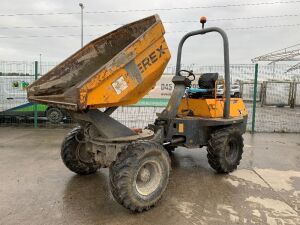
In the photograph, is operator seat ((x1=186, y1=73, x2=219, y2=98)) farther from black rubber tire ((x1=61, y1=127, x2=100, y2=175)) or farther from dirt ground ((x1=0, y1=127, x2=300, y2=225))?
black rubber tire ((x1=61, y1=127, x2=100, y2=175))

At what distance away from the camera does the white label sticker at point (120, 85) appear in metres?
4.08

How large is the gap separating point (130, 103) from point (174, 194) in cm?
152

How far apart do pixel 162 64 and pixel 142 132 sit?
3.80 ft

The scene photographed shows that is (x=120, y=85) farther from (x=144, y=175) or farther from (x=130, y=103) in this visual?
(x=144, y=175)

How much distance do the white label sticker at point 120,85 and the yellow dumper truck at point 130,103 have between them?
0.04 ft

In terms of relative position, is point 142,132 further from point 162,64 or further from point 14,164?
point 14,164

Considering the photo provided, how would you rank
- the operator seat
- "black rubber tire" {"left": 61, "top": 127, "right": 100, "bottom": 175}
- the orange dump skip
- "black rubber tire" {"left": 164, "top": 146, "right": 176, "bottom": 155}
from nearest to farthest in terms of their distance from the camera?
the orange dump skip < "black rubber tire" {"left": 61, "top": 127, "right": 100, "bottom": 175} < the operator seat < "black rubber tire" {"left": 164, "top": 146, "right": 176, "bottom": 155}

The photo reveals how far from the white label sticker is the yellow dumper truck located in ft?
0.04

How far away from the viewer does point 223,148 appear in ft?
18.3

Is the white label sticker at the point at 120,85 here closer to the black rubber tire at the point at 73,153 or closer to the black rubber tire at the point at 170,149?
the black rubber tire at the point at 73,153

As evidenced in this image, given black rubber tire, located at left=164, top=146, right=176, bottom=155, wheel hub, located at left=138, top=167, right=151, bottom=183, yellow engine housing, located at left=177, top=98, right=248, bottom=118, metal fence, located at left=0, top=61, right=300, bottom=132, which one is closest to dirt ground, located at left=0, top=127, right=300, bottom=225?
black rubber tire, located at left=164, top=146, right=176, bottom=155

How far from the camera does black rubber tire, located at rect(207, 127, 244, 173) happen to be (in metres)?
5.57

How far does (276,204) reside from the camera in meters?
4.49

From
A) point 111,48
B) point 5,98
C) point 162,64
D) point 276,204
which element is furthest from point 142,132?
point 5,98
